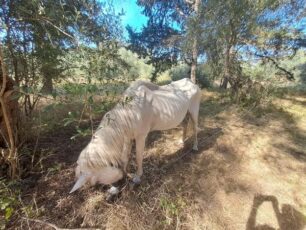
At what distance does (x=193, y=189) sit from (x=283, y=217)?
953 mm

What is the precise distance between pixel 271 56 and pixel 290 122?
290 cm

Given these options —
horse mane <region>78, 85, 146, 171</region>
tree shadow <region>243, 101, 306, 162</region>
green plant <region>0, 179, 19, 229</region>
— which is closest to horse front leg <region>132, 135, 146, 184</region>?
horse mane <region>78, 85, 146, 171</region>

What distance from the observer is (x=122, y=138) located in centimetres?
218

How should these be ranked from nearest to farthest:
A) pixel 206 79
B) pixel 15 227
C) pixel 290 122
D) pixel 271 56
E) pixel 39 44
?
pixel 15 227 → pixel 39 44 → pixel 290 122 → pixel 271 56 → pixel 206 79

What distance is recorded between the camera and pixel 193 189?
2596mm

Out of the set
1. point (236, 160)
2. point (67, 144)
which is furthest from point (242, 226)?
point (67, 144)

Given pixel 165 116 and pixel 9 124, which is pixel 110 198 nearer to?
pixel 165 116

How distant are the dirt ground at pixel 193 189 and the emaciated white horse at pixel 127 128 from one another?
0.30 m

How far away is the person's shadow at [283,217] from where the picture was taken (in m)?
2.16

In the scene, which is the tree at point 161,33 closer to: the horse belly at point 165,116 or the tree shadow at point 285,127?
the tree shadow at point 285,127

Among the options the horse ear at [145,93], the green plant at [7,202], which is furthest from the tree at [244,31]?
the green plant at [7,202]

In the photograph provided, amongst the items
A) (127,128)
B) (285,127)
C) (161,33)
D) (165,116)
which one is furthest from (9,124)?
(161,33)

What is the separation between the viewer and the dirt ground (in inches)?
82.5

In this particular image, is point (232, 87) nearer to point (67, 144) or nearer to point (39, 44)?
point (67, 144)
